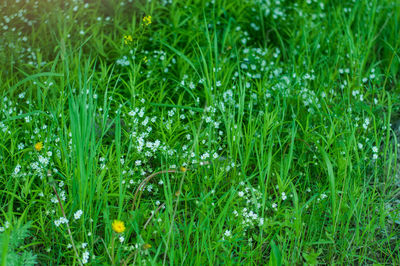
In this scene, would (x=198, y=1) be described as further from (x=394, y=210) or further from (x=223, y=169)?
(x=394, y=210)

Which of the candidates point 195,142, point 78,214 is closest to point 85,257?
point 78,214

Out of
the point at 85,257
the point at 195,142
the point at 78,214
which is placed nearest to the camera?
the point at 85,257

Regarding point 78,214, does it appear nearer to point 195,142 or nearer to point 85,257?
point 85,257

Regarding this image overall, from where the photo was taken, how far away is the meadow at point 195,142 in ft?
7.79

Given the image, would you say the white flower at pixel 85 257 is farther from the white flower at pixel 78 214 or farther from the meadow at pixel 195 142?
the white flower at pixel 78 214

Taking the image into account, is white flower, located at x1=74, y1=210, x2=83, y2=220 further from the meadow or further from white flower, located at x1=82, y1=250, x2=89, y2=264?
white flower, located at x1=82, y1=250, x2=89, y2=264

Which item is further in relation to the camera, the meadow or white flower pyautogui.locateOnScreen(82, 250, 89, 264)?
the meadow

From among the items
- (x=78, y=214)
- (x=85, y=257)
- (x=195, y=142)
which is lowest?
(x=85, y=257)

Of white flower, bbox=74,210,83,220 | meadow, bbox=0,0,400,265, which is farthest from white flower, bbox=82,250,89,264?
white flower, bbox=74,210,83,220

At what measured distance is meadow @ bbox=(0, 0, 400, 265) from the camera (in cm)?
238

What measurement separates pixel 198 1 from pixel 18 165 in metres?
2.30

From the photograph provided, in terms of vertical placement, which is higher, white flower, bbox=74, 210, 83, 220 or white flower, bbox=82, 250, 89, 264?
white flower, bbox=74, 210, 83, 220

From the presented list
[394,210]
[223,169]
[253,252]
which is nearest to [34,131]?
[223,169]

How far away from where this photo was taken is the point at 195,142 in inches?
97.0
